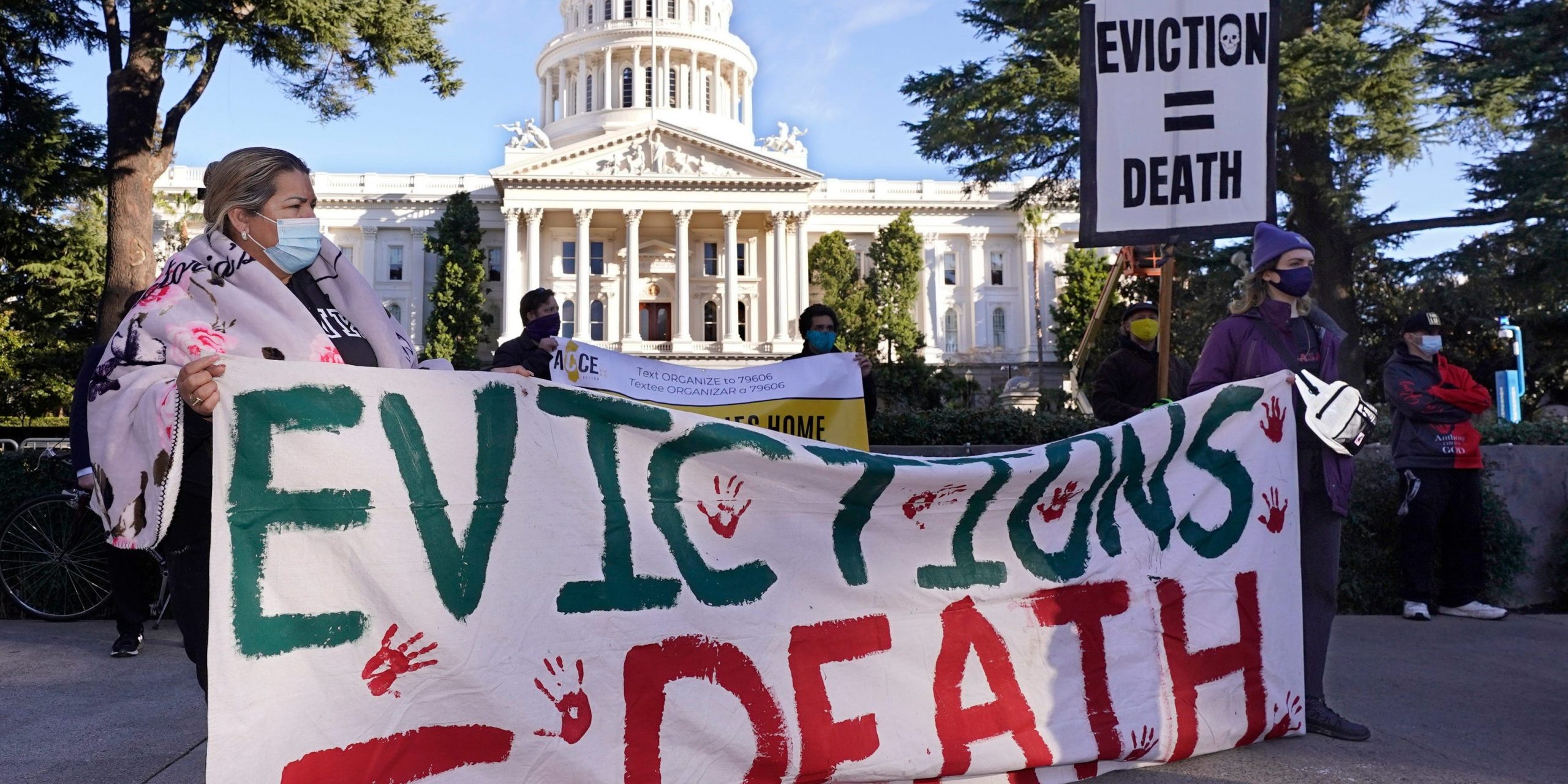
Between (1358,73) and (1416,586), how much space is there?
11164 millimetres

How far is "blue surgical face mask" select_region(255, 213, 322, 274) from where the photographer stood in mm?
2564

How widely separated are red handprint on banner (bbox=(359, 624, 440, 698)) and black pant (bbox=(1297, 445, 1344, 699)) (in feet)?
9.32

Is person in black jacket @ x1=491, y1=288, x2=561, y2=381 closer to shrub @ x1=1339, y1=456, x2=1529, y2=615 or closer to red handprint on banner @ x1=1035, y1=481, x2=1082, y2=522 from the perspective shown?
red handprint on banner @ x1=1035, y1=481, x2=1082, y2=522

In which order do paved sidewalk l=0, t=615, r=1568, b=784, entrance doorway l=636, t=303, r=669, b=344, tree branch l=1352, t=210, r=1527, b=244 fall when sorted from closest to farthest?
paved sidewalk l=0, t=615, r=1568, b=784, tree branch l=1352, t=210, r=1527, b=244, entrance doorway l=636, t=303, r=669, b=344

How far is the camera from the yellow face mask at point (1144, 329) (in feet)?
19.3

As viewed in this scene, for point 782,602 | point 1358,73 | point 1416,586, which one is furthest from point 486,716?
point 1358,73

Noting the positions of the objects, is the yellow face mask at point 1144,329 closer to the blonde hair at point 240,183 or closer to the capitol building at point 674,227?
the blonde hair at point 240,183

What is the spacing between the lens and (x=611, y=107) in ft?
244

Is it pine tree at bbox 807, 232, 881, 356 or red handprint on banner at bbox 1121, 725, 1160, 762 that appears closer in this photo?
red handprint on banner at bbox 1121, 725, 1160, 762

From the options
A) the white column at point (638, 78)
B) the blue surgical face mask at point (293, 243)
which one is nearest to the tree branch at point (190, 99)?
the blue surgical face mask at point (293, 243)

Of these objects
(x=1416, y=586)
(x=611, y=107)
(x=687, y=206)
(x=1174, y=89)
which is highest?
(x=611, y=107)

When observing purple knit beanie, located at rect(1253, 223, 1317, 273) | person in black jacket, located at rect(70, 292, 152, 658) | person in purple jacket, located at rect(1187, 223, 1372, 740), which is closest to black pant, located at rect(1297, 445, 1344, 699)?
person in purple jacket, located at rect(1187, 223, 1372, 740)

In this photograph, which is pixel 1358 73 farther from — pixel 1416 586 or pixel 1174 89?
pixel 1174 89

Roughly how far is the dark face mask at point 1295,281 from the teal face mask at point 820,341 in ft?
7.78
